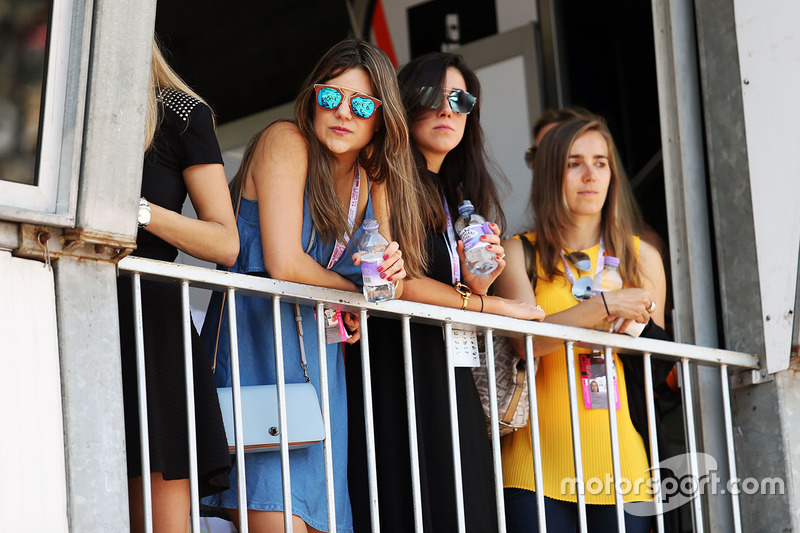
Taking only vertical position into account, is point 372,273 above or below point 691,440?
above

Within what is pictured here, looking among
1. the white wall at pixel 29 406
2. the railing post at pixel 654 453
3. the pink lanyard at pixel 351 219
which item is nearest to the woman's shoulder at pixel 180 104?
the pink lanyard at pixel 351 219

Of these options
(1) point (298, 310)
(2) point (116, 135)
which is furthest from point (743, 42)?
(2) point (116, 135)

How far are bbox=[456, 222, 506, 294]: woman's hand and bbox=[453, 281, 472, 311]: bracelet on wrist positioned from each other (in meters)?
0.03

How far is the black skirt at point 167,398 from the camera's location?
3072 millimetres

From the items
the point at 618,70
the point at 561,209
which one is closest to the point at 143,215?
the point at 561,209

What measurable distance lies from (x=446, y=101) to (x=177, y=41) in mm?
5576

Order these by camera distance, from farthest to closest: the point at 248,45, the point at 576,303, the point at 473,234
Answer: the point at 248,45
the point at 576,303
the point at 473,234

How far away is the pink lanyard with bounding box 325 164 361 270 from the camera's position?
3.64 m

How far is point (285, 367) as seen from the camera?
348 cm

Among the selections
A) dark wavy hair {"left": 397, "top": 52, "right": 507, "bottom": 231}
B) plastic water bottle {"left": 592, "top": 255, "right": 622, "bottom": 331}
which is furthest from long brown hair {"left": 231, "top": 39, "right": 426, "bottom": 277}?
plastic water bottle {"left": 592, "top": 255, "right": 622, "bottom": 331}

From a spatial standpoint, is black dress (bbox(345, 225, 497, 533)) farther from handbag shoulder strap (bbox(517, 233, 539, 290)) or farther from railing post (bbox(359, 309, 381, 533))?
handbag shoulder strap (bbox(517, 233, 539, 290))

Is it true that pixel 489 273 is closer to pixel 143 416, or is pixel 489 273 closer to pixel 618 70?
pixel 143 416

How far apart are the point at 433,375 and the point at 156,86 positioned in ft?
4.39

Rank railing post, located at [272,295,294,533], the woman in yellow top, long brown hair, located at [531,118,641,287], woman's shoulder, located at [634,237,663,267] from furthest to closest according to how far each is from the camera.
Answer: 1. woman's shoulder, located at [634,237,663,267]
2. long brown hair, located at [531,118,641,287]
3. the woman in yellow top
4. railing post, located at [272,295,294,533]
